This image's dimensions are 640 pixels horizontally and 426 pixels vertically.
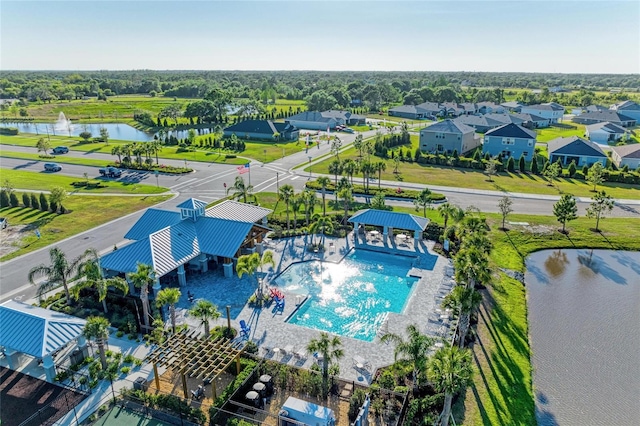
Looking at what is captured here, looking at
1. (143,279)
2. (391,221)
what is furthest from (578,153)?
(143,279)

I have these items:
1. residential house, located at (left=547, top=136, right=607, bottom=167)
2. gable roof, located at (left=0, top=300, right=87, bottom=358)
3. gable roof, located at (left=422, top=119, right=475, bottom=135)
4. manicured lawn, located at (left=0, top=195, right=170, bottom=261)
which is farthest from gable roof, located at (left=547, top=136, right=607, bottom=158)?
gable roof, located at (left=0, top=300, right=87, bottom=358)

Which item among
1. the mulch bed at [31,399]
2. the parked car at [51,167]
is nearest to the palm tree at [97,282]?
the mulch bed at [31,399]

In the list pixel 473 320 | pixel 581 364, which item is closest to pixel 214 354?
pixel 473 320

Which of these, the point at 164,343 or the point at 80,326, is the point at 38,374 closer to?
the point at 80,326

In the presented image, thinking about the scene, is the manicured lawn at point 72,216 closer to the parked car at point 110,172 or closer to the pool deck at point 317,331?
the parked car at point 110,172

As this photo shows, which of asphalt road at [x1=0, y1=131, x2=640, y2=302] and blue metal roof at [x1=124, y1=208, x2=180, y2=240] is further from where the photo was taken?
blue metal roof at [x1=124, y1=208, x2=180, y2=240]

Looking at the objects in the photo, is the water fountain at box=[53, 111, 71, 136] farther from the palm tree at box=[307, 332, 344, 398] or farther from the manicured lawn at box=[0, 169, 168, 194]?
the palm tree at box=[307, 332, 344, 398]
